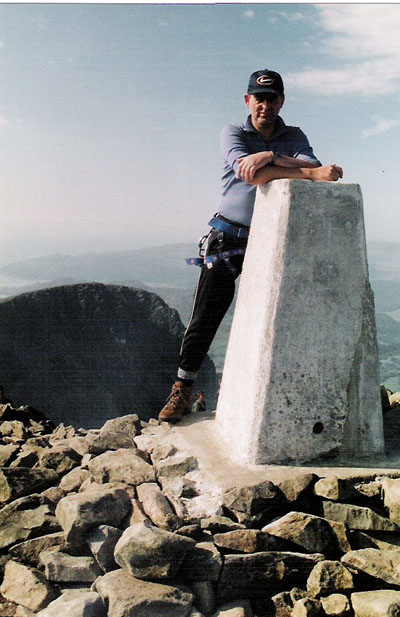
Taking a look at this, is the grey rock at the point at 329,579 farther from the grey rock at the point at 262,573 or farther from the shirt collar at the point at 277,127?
the shirt collar at the point at 277,127

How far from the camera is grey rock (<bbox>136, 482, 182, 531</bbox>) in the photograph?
12.9ft

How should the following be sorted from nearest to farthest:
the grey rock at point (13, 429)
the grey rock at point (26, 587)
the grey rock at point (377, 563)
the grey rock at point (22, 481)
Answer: the grey rock at point (26, 587)
the grey rock at point (377, 563)
the grey rock at point (22, 481)
the grey rock at point (13, 429)

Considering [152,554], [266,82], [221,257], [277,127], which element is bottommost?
[152,554]

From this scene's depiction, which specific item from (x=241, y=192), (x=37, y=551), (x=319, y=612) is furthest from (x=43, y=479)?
(x=241, y=192)

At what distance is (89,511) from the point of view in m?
3.93

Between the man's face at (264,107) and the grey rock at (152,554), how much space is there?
3.39 m

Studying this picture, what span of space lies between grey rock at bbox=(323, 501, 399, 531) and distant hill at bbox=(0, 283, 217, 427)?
676 inches

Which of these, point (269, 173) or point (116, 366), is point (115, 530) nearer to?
point (269, 173)

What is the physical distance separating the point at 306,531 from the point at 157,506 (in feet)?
3.26

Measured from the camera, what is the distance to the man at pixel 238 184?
4652mm

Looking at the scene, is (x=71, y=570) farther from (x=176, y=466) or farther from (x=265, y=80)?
(x=265, y=80)

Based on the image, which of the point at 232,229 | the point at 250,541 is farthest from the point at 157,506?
the point at 232,229

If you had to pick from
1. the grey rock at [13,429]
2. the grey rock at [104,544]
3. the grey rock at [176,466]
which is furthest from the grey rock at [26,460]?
the grey rock at [104,544]

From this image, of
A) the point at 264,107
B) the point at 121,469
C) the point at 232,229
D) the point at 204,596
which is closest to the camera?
the point at 204,596
